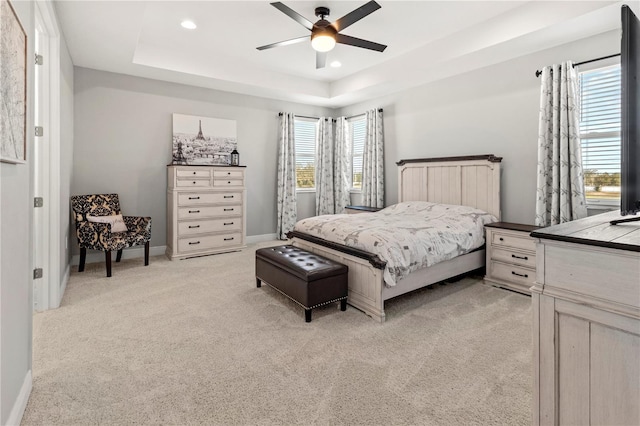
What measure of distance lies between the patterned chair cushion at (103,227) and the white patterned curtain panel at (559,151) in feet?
15.9

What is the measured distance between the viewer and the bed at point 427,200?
9.39 feet

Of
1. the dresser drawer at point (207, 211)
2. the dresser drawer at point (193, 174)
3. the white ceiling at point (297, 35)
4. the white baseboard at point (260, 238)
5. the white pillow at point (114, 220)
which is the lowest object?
the white baseboard at point (260, 238)

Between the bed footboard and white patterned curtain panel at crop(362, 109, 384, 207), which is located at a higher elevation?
white patterned curtain panel at crop(362, 109, 384, 207)

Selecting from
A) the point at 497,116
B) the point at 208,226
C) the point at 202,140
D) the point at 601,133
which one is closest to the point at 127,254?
the point at 208,226

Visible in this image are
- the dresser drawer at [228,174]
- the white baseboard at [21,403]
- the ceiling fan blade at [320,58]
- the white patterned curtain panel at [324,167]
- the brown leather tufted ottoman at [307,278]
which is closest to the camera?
the white baseboard at [21,403]

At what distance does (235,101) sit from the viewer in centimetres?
576

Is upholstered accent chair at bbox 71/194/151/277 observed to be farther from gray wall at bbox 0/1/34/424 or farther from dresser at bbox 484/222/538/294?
dresser at bbox 484/222/538/294

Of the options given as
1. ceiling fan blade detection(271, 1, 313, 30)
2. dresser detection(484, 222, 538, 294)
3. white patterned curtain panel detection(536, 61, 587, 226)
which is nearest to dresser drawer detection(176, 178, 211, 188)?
ceiling fan blade detection(271, 1, 313, 30)

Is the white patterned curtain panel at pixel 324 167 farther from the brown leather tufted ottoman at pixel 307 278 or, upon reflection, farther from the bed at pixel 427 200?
the brown leather tufted ottoman at pixel 307 278

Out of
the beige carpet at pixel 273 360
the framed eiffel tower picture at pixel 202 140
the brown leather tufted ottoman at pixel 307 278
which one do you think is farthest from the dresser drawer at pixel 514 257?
the framed eiffel tower picture at pixel 202 140

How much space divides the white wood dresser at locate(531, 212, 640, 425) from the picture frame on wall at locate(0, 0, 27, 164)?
2.16 meters

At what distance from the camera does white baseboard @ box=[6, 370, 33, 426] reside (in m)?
1.52

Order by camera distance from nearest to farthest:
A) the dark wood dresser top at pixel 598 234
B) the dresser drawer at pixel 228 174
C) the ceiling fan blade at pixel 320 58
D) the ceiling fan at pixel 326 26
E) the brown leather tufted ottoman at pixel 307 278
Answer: the dark wood dresser top at pixel 598 234 < the brown leather tufted ottoman at pixel 307 278 < the ceiling fan at pixel 326 26 < the ceiling fan blade at pixel 320 58 < the dresser drawer at pixel 228 174

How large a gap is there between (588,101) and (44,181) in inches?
215
